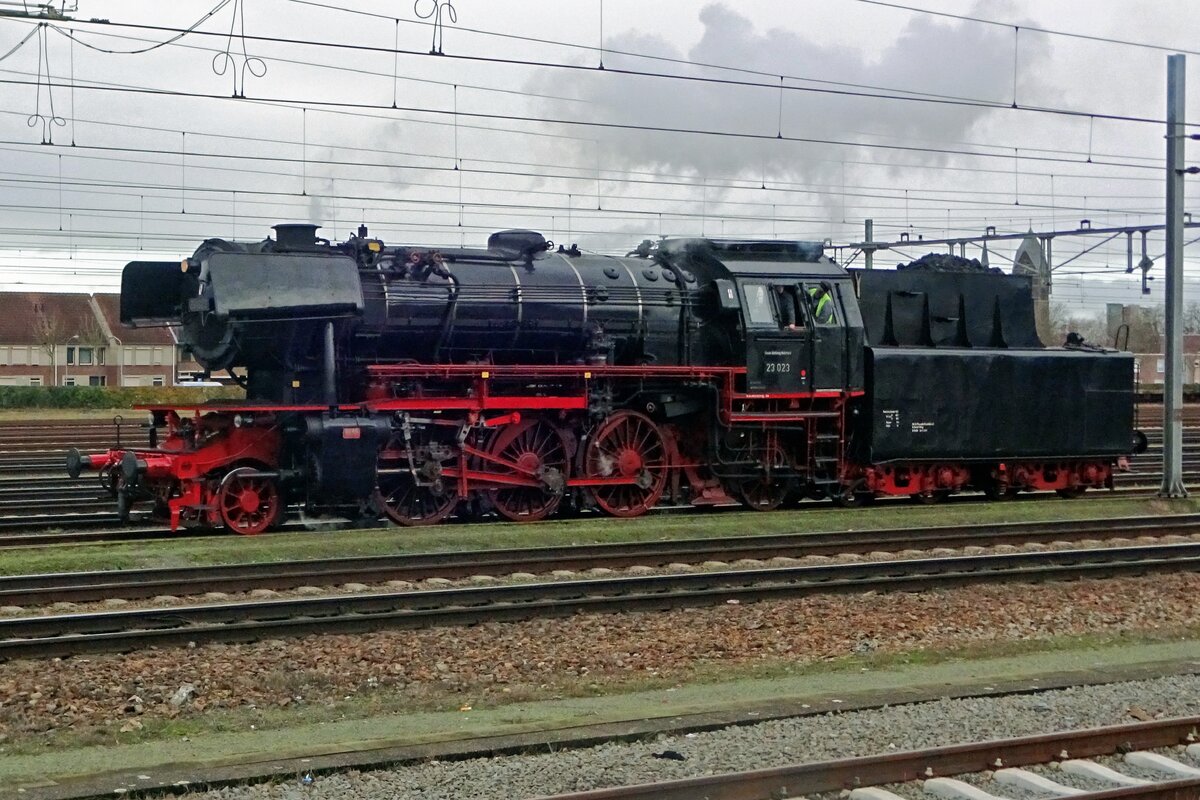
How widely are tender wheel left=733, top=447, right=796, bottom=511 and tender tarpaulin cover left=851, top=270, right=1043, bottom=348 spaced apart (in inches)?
101

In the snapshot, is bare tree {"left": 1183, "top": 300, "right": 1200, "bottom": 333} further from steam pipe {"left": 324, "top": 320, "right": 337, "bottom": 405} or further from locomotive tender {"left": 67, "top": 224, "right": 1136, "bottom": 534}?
steam pipe {"left": 324, "top": 320, "right": 337, "bottom": 405}

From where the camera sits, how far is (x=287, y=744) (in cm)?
729

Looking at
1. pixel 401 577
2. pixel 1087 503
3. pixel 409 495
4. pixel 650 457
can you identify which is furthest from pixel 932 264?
pixel 401 577

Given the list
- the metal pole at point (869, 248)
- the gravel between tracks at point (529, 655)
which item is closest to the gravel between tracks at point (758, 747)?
the gravel between tracks at point (529, 655)

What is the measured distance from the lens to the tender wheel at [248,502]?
14797 mm

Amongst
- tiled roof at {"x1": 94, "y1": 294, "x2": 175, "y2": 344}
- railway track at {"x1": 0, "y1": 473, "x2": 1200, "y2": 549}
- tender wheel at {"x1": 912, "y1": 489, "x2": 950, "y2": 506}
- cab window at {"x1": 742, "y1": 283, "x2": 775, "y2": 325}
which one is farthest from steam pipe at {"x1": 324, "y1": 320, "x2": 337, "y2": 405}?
tiled roof at {"x1": 94, "y1": 294, "x2": 175, "y2": 344}

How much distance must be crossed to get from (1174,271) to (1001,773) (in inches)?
555

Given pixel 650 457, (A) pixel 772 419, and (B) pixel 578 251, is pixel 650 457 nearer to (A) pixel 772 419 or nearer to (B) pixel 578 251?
(A) pixel 772 419

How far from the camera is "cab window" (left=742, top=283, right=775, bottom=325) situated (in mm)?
17609

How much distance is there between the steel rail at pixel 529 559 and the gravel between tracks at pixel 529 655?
2.19 metres

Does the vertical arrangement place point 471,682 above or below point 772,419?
below


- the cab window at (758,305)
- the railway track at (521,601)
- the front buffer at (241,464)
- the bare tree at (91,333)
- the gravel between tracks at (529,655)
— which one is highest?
the bare tree at (91,333)

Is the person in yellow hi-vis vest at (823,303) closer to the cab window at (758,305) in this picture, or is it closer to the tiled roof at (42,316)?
the cab window at (758,305)

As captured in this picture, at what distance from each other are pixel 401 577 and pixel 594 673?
144 inches
